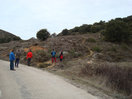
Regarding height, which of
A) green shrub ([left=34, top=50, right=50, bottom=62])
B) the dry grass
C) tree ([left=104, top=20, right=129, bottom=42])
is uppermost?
tree ([left=104, top=20, right=129, bottom=42])

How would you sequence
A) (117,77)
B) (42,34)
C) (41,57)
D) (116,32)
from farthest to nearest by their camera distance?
(42,34) < (116,32) < (41,57) < (117,77)

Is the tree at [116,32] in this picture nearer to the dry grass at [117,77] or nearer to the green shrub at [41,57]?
the green shrub at [41,57]

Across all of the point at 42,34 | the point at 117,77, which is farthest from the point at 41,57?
the point at 42,34

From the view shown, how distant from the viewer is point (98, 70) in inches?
429

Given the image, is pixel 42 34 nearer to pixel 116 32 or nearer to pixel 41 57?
pixel 116 32

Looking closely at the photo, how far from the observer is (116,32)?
1238 inches

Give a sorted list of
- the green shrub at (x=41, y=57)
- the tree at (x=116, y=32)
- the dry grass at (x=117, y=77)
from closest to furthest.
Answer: the dry grass at (x=117, y=77)
the green shrub at (x=41, y=57)
the tree at (x=116, y=32)

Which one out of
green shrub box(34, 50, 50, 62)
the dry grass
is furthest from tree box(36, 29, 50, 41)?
the dry grass

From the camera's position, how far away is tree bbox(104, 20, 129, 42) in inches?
1247

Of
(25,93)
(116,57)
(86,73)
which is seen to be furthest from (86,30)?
(25,93)

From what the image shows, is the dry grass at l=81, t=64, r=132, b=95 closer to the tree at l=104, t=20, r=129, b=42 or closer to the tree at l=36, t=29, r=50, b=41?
the tree at l=104, t=20, r=129, b=42

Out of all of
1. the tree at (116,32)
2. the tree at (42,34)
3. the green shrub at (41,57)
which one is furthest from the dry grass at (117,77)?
the tree at (42,34)

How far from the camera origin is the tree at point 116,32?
31663 millimetres

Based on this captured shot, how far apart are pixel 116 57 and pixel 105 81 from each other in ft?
52.2
